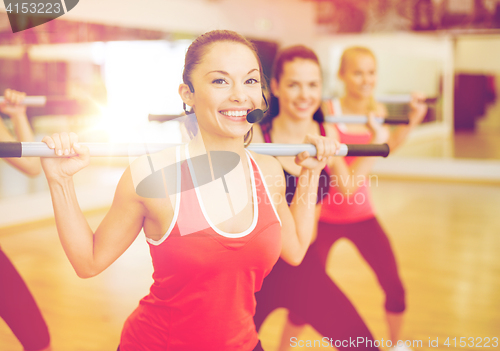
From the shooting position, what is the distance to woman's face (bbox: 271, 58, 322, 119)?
1.72 meters

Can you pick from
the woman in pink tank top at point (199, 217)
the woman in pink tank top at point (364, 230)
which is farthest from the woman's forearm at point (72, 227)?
the woman in pink tank top at point (364, 230)

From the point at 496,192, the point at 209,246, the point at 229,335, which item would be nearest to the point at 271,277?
the point at 229,335

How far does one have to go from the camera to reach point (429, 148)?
802 centimetres

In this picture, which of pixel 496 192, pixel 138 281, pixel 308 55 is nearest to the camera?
pixel 308 55

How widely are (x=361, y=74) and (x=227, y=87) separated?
5.08 feet

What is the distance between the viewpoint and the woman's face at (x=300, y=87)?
172 centimetres

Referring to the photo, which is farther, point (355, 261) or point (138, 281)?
point (355, 261)

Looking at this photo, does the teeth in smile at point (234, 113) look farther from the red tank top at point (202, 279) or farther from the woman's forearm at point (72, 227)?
the woman's forearm at point (72, 227)

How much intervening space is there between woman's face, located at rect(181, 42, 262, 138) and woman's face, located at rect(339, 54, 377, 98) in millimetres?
1465

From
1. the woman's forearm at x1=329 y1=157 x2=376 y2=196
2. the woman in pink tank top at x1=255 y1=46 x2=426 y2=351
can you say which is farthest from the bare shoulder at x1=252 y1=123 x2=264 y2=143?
the woman's forearm at x1=329 y1=157 x2=376 y2=196

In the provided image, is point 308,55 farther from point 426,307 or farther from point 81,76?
point 81,76

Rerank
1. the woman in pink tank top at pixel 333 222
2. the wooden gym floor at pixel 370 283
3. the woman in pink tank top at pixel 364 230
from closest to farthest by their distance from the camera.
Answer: the woman in pink tank top at pixel 333 222, the woman in pink tank top at pixel 364 230, the wooden gym floor at pixel 370 283

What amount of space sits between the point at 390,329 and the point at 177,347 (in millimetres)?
1362

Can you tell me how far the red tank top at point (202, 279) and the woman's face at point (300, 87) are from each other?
2.07 feet
